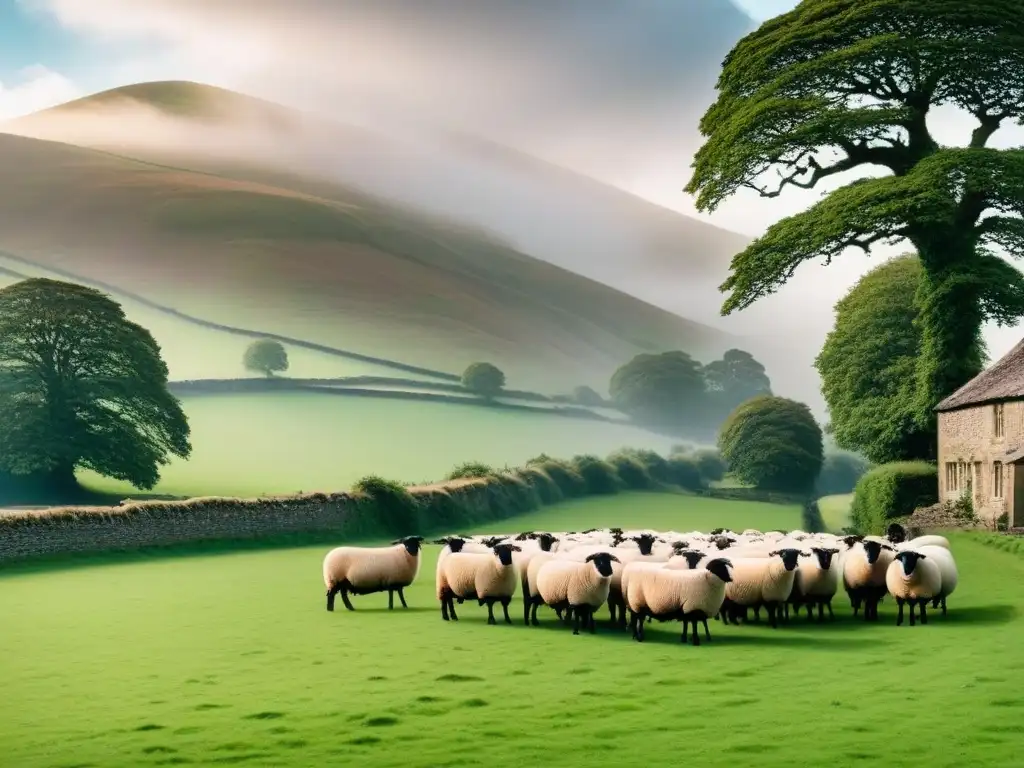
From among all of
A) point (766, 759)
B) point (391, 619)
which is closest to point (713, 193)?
point (391, 619)

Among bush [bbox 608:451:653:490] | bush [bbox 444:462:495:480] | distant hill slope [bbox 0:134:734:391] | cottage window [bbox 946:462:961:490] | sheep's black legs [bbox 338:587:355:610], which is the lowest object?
sheep's black legs [bbox 338:587:355:610]

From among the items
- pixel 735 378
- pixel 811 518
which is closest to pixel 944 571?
pixel 811 518

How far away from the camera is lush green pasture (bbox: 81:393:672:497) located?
8369 centimetres

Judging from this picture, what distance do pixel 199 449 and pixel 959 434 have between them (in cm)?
5718

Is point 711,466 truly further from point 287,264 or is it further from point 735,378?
point 735,378

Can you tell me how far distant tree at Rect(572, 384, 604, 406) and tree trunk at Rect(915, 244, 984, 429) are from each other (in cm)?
9267

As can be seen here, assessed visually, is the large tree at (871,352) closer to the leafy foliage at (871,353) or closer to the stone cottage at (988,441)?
the leafy foliage at (871,353)

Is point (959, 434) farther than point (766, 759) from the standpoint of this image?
Yes

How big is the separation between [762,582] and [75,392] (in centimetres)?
4797

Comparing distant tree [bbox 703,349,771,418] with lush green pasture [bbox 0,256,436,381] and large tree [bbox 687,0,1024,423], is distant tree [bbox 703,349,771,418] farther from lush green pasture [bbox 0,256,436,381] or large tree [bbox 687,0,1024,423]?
large tree [bbox 687,0,1024,423]

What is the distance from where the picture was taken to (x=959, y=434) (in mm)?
42562

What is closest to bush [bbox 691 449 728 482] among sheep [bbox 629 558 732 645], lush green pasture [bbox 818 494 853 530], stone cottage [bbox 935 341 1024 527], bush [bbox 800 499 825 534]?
lush green pasture [bbox 818 494 853 530]

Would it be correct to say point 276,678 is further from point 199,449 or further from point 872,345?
point 199,449

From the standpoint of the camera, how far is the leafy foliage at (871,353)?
56.5 meters
